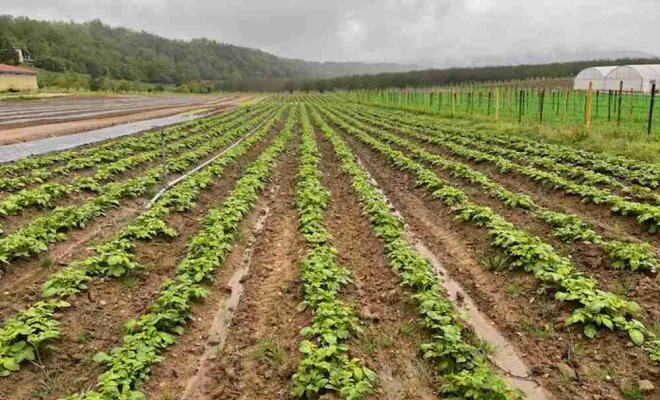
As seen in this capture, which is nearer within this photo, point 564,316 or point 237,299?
point 564,316

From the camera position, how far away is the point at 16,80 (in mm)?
66562

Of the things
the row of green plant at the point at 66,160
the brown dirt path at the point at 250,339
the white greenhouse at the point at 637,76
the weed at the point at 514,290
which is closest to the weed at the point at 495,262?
the weed at the point at 514,290

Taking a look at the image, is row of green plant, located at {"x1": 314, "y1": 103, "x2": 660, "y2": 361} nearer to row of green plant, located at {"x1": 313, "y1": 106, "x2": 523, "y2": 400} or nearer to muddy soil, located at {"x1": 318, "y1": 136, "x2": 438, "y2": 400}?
row of green plant, located at {"x1": 313, "y1": 106, "x2": 523, "y2": 400}

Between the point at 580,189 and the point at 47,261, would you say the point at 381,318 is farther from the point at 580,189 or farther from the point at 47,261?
the point at 580,189

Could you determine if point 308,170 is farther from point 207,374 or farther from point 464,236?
point 207,374

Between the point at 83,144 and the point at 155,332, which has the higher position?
the point at 83,144

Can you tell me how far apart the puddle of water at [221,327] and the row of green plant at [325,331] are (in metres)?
0.91

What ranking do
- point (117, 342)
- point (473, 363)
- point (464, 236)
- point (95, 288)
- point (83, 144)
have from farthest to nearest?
point (83, 144) < point (464, 236) < point (95, 288) < point (117, 342) < point (473, 363)

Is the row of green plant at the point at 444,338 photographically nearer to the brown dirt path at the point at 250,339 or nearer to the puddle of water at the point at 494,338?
the puddle of water at the point at 494,338

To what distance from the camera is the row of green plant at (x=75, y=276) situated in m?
4.43

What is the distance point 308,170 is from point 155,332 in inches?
316

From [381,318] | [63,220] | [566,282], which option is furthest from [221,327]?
[63,220]

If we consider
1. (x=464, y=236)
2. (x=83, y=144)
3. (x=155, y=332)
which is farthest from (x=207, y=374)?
(x=83, y=144)

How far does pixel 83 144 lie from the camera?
17.1m
